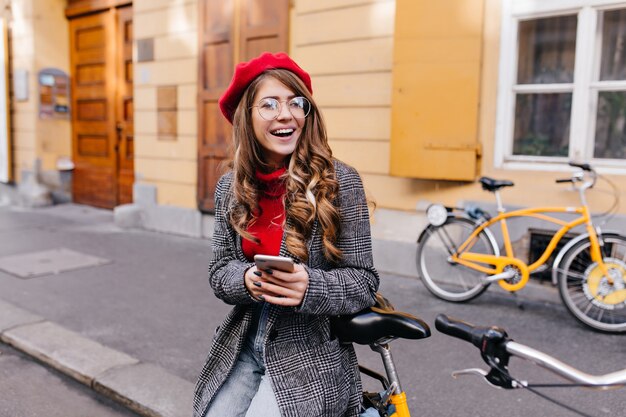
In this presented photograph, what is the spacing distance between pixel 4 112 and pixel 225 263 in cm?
1055

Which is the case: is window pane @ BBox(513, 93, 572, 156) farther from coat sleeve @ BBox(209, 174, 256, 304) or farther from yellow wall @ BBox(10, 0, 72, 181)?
yellow wall @ BBox(10, 0, 72, 181)

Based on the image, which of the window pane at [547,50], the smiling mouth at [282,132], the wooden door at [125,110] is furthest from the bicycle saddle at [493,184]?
the wooden door at [125,110]

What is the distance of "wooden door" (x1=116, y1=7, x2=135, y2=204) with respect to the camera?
31.0 feet

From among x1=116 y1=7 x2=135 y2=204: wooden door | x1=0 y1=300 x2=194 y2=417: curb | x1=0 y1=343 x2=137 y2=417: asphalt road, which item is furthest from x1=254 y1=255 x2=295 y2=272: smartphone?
x1=116 y1=7 x2=135 y2=204: wooden door

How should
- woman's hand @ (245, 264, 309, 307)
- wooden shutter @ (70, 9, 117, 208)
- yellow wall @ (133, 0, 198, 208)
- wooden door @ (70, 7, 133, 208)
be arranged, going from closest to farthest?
woman's hand @ (245, 264, 309, 307) < yellow wall @ (133, 0, 198, 208) < wooden door @ (70, 7, 133, 208) < wooden shutter @ (70, 9, 117, 208)

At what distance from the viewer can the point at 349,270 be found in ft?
5.83

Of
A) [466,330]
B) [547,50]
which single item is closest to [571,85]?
[547,50]

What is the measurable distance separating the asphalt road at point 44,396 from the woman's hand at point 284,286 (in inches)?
85.8

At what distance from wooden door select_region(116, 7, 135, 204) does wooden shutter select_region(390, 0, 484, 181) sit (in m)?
5.37

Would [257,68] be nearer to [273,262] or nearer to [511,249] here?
[273,262]

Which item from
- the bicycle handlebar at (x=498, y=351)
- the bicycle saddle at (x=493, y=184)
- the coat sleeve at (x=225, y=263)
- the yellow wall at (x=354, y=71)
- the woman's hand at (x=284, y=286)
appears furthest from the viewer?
the yellow wall at (x=354, y=71)

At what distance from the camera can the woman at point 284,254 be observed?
170cm

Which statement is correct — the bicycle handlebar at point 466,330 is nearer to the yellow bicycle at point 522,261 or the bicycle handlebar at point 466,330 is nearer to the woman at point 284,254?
the woman at point 284,254

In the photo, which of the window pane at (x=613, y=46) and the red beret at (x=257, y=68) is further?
the window pane at (x=613, y=46)
